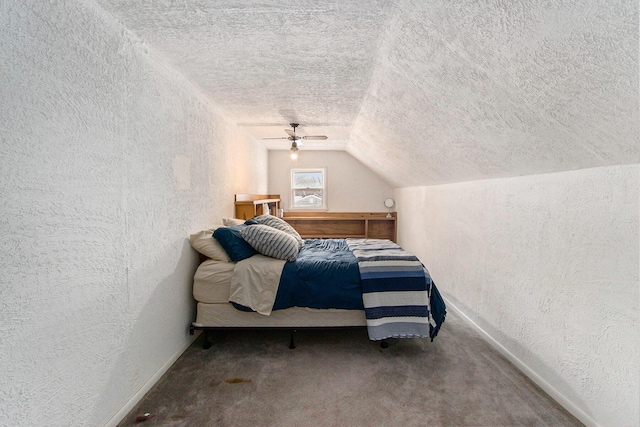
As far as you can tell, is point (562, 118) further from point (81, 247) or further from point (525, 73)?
point (81, 247)

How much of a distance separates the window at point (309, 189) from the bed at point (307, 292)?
3.82 meters

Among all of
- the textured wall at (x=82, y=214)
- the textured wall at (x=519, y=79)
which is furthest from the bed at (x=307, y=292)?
the textured wall at (x=519, y=79)

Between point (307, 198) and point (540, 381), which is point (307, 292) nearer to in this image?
point (540, 381)

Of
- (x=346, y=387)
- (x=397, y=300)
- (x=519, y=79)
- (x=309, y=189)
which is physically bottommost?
(x=346, y=387)

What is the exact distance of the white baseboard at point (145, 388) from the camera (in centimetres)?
164

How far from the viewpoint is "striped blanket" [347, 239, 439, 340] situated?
236 cm

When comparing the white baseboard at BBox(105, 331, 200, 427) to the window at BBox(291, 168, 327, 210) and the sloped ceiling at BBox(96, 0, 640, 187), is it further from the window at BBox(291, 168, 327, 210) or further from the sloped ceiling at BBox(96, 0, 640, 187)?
the window at BBox(291, 168, 327, 210)

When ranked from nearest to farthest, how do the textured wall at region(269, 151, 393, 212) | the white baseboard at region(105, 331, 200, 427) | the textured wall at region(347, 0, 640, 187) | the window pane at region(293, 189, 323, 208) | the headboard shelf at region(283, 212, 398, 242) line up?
1. the textured wall at region(347, 0, 640, 187)
2. the white baseboard at region(105, 331, 200, 427)
3. the headboard shelf at region(283, 212, 398, 242)
4. the textured wall at region(269, 151, 393, 212)
5. the window pane at region(293, 189, 323, 208)

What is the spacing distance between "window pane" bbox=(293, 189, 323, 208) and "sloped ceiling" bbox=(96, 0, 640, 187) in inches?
145

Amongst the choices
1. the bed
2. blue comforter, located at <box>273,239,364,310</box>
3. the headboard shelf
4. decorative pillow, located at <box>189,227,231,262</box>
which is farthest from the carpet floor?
the headboard shelf

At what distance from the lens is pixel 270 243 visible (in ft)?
8.54

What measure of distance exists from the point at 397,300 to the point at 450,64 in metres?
1.70

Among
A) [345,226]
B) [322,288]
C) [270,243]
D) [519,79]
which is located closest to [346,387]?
[322,288]

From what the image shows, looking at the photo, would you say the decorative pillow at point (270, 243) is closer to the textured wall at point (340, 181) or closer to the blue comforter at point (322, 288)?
the blue comforter at point (322, 288)
